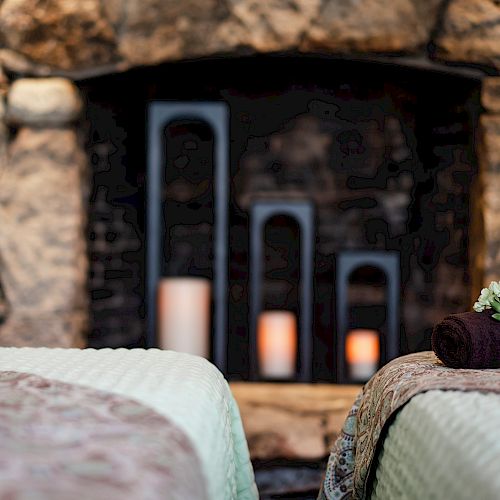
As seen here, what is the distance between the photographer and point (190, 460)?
2.80 feet

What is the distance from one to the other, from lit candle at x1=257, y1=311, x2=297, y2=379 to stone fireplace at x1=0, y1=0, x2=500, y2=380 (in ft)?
0.88

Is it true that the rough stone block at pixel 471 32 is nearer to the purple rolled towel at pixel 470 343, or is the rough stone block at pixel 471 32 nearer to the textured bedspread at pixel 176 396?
the purple rolled towel at pixel 470 343

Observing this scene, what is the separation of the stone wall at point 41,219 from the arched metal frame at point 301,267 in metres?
0.58

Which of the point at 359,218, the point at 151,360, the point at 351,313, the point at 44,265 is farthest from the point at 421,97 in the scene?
the point at 151,360

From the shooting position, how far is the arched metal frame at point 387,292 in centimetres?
280

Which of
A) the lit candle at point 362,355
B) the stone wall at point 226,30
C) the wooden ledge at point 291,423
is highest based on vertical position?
the stone wall at point 226,30

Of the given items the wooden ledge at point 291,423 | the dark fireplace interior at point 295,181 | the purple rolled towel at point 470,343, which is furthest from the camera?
the dark fireplace interior at point 295,181

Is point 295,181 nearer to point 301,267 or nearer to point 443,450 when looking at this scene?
point 301,267

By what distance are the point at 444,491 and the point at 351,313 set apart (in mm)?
2115

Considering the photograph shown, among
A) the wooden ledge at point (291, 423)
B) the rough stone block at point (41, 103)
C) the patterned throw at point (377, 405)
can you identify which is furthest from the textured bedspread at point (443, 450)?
the rough stone block at point (41, 103)

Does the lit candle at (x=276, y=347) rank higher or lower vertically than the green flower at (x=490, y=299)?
lower

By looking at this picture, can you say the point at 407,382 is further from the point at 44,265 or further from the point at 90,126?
the point at 90,126

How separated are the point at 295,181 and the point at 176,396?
2.07 metres

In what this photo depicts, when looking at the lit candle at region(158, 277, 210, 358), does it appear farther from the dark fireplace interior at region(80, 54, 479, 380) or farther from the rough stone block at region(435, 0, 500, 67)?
the rough stone block at region(435, 0, 500, 67)
